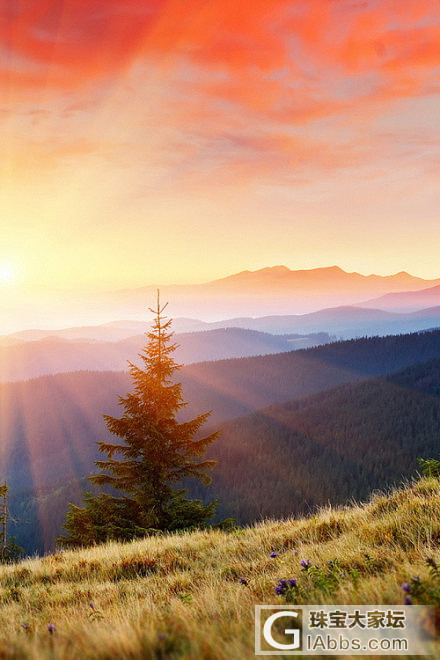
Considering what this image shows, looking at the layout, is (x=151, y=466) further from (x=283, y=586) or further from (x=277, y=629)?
(x=277, y=629)

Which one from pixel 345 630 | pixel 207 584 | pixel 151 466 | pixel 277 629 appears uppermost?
pixel 345 630

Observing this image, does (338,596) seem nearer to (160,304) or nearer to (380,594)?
(380,594)

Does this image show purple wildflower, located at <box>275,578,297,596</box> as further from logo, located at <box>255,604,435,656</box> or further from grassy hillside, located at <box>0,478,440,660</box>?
logo, located at <box>255,604,435,656</box>

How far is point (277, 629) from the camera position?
10.1 ft

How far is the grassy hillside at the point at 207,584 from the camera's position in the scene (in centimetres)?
292

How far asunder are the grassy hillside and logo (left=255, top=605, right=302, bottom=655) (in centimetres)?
9

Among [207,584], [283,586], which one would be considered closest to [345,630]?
[283,586]

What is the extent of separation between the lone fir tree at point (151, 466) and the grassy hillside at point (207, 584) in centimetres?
846

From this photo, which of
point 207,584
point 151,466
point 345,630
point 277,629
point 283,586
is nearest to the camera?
point 345,630

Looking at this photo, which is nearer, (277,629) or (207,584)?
(277,629)

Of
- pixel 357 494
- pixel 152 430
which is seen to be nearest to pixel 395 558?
pixel 152 430

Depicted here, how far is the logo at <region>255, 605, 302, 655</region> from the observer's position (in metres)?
2.70

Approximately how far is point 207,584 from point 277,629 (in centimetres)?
230

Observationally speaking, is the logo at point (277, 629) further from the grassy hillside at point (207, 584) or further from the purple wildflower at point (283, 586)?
the purple wildflower at point (283, 586)
